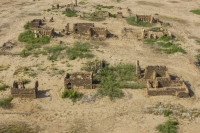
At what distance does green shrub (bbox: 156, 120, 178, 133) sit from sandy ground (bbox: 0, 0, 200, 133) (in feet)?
1.58

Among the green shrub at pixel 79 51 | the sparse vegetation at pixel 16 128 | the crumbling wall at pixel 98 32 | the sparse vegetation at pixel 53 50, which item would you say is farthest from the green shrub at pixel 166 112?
the crumbling wall at pixel 98 32

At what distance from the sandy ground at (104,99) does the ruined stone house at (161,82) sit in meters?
0.55

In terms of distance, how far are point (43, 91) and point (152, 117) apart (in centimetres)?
977

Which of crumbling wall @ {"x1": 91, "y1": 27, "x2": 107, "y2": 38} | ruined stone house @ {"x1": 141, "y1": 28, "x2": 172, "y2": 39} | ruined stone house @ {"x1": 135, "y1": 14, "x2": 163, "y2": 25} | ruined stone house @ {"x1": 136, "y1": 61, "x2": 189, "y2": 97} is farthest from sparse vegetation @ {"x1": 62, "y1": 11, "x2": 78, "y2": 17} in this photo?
ruined stone house @ {"x1": 136, "y1": 61, "x2": 189, "y2": 97}

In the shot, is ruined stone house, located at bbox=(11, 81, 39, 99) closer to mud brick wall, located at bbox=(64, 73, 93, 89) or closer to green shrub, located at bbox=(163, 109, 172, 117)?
mud brick wall, located at bbox=(64, 73, 93, 89)

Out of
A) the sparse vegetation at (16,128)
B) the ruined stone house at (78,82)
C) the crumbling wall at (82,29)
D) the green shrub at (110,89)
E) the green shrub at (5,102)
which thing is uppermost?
the crumbling wall at (82,29)

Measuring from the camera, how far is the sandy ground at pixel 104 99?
71.4ft

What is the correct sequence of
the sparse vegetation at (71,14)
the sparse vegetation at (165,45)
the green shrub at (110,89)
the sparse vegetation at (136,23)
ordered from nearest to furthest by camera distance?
the green shrub at (110,89)
the sparse vegetation at (165,45)
the sparse vegetation at (136,23)
the sparse vegetation at (71,14)

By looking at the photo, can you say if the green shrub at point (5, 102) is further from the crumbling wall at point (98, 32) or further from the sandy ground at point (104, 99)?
the crumbling wall at point (98, 32)

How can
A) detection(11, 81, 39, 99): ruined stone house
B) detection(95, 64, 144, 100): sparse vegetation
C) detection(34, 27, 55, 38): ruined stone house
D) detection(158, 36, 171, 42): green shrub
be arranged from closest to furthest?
detection(11, 81, 39, 99): ruined stone house < detection(95, 64, 144, 100): sparse vegetation < detection(158, 36, 171, 42): green shrub < detection(34, 27, 55, 38): ruined stone house

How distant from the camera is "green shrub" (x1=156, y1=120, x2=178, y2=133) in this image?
20.7 m

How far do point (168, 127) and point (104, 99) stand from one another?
6054mm

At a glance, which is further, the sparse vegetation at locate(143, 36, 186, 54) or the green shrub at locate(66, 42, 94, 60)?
the sparse vegetation at locate(143, 36, 186, 54)

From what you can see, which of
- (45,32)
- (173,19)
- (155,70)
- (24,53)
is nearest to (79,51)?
(24,53)
